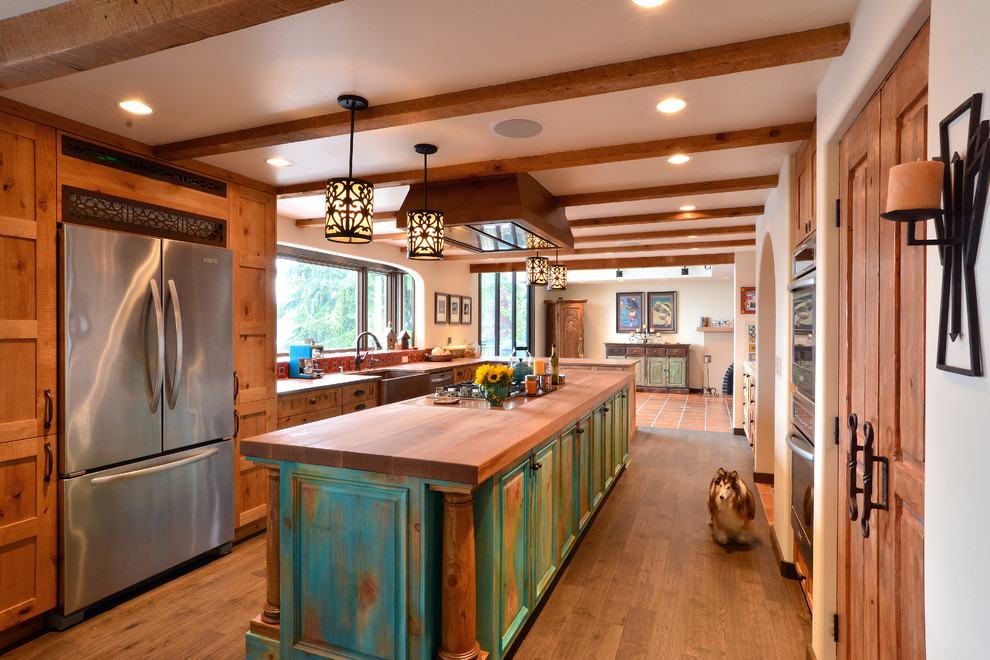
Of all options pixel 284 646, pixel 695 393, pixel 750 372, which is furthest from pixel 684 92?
pixel 695 393

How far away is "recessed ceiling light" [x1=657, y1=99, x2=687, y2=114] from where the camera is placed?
→ 7.92ft

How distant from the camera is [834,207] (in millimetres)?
2098

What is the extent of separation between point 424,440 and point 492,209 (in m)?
1.75

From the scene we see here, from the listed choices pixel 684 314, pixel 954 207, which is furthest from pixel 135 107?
pixel 684 314

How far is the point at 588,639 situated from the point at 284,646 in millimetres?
1291

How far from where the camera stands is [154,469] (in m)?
2.90

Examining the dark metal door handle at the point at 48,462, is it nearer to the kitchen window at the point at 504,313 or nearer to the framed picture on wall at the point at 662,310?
the kitchen window at the point at 504,313

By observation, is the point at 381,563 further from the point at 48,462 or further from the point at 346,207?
the point at 48,462

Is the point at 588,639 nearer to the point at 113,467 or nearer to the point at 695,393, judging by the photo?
the point at 113,467

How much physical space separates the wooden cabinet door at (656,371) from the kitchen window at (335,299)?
6.01m

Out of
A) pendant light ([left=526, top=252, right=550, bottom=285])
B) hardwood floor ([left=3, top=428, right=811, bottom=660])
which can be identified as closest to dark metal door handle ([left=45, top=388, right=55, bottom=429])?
hardwood floor ([left=3, top=428, right=811, bottom=660])

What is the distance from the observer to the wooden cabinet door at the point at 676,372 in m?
11.0

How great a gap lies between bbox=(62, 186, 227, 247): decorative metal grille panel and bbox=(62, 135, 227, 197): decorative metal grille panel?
0.17m

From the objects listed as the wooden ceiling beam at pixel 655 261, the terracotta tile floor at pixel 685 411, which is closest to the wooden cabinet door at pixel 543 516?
the terracotta tile floor at pixel 685 411
